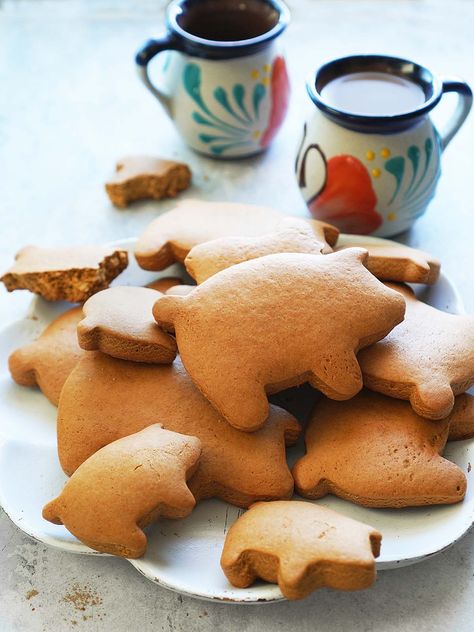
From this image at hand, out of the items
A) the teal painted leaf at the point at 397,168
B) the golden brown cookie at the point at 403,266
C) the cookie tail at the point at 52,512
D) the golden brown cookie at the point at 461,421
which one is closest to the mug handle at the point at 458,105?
the teal painted leaf at the point at 397,168

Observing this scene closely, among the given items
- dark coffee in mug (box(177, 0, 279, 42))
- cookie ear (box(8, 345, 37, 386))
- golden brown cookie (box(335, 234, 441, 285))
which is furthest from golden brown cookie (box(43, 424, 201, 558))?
dark coffee in mug (box(177, 0, 279, 42))

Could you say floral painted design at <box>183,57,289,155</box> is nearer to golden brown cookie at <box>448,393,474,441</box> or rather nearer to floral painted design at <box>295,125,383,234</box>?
floral painted design at <box>295,125,383,234</box>

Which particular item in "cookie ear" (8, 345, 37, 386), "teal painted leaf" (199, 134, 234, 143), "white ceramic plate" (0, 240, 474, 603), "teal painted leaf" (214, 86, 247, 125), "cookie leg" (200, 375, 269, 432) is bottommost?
"white ceramic plate" (0, 240, 474, 603)

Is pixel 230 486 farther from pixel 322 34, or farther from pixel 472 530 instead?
pixel 322 34

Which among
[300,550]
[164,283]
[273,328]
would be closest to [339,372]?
[273,328]

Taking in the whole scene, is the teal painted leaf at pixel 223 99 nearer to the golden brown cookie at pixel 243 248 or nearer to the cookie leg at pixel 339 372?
the golden brown cookie at pixel 243 248

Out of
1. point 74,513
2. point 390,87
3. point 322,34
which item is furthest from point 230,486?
point 322,34
